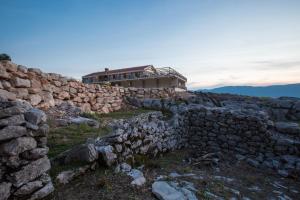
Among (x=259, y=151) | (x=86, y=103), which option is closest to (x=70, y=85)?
(x=86, y=103)

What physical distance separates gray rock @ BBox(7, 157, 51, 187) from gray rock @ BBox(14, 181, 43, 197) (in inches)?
2.6

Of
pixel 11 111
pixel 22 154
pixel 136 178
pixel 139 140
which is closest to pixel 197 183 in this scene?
pixel 136 178

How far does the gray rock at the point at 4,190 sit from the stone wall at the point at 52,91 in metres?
4.77

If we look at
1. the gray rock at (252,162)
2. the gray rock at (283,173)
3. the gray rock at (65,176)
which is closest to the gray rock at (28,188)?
the gray rock at (65,176)

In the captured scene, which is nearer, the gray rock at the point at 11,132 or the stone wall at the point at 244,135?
the gray rock at the point at 11,132

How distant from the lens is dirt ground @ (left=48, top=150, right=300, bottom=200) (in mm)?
4188

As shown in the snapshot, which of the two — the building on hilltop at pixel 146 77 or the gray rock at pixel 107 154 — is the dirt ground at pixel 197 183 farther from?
the building on hilltop at pixel 146 77

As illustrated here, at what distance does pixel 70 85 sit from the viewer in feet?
34.2

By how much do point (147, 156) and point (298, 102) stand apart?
14460 mm

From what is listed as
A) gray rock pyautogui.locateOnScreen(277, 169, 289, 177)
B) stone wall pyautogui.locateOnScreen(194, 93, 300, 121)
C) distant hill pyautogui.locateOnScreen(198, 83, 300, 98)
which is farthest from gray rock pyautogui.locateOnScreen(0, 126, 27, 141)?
distant hill pyautogui.locateOnScreen(198, 83, 300, 98)

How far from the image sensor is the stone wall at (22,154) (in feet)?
10.4

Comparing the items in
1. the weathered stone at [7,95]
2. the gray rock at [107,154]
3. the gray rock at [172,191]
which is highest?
the weathered stone at [7,95]

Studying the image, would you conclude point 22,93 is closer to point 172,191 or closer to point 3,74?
point 3,74

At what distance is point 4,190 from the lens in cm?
305
